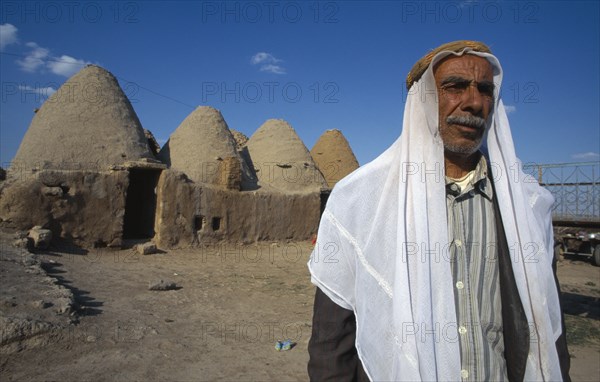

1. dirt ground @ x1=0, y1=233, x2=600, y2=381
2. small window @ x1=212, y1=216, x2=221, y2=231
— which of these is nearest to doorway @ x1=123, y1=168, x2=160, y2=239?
small window @ x1=212, y1=216, x2=221, y2=231

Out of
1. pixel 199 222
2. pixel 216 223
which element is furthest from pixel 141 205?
pixel 216 223

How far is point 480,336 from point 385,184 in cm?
57

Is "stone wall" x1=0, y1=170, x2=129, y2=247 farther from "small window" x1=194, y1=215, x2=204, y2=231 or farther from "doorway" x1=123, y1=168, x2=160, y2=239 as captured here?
"small window" x1=194, y1=215, x2=204, y2=231

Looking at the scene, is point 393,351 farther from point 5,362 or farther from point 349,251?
point 5,362

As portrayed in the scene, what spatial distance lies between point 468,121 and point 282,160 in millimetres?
15323

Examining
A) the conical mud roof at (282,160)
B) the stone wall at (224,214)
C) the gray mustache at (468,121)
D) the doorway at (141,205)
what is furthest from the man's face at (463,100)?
the conical mud roof at (282,160)

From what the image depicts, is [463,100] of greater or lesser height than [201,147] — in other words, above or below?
below

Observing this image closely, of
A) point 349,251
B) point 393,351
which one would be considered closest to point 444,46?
point 349,251

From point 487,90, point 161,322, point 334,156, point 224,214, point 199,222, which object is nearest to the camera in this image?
point 487,90

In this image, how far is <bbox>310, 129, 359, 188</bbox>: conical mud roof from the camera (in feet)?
64.0

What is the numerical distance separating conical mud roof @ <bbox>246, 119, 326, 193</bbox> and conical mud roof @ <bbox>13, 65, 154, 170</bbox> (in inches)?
199

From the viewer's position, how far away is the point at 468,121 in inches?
53.8

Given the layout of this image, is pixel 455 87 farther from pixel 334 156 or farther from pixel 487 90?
pixel 334 156

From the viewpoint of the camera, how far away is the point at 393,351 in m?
1.16
